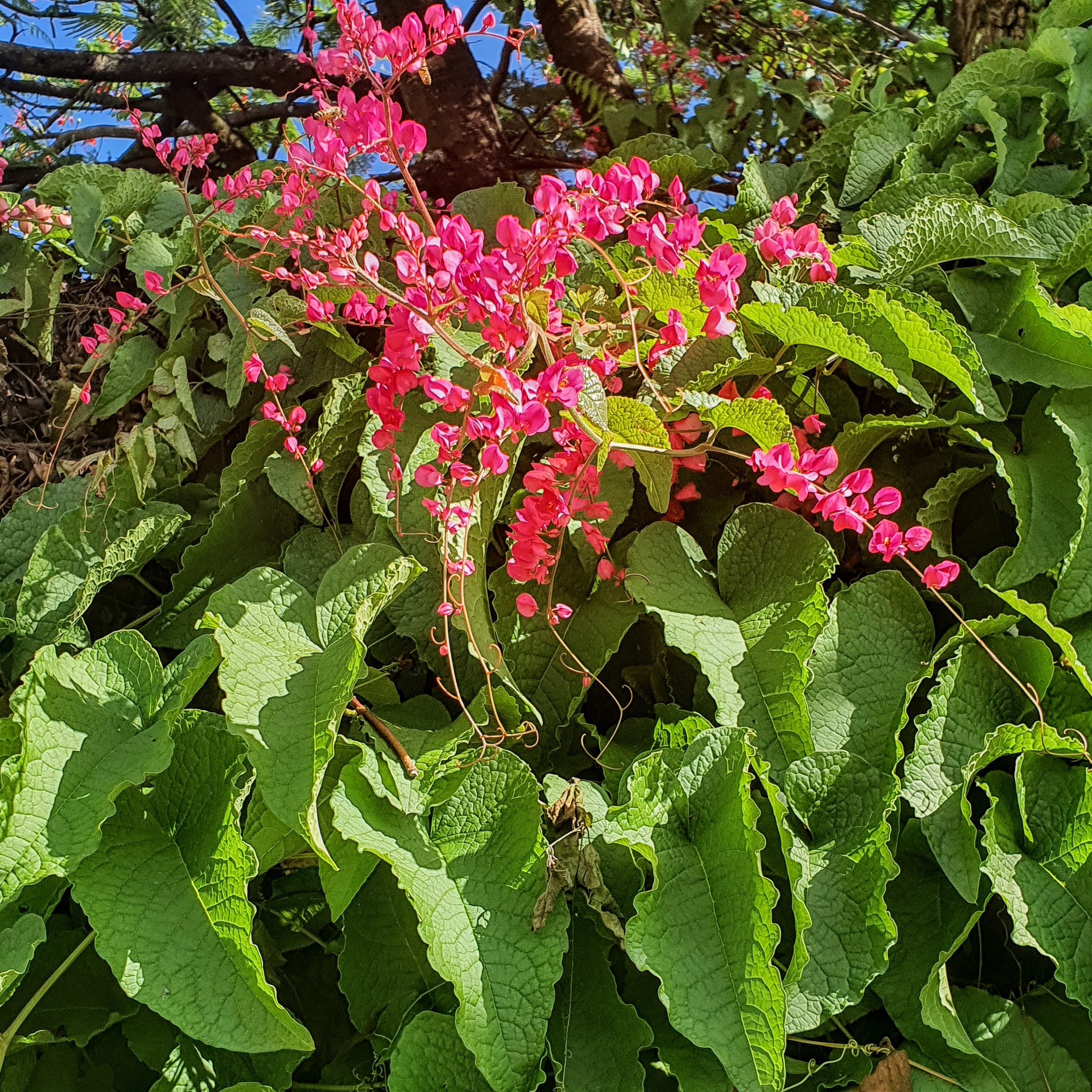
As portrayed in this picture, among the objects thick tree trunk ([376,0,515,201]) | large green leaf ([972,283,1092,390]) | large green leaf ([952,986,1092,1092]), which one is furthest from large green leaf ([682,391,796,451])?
thick tree trunk ([376,0,515,201])

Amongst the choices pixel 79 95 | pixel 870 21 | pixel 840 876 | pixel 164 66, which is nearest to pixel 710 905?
pixel 840 876

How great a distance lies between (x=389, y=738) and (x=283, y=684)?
110 millimetres

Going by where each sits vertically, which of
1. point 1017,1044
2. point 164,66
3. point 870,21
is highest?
point 164,66

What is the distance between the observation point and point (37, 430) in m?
1.20

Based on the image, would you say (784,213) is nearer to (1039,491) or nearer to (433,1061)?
(1039,491)

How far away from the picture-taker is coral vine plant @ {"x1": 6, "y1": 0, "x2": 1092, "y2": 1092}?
2.02 feet

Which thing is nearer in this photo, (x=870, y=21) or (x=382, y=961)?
(x=382, y=961)

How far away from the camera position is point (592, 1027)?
65cm

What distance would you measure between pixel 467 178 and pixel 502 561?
2.43 feet

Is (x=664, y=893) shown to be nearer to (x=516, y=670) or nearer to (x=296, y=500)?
(x=516, y=670)

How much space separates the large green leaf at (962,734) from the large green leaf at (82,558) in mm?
687

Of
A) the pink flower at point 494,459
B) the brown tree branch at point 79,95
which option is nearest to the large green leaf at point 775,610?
the pink flower at point 494,459

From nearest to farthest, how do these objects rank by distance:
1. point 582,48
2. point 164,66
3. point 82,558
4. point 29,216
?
point 82,558, point 29,216, point 582,48, point 164,66

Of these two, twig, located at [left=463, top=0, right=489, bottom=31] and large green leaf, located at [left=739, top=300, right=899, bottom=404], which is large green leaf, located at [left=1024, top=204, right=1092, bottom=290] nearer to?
large green leaf, located at [left=739, top=300, right=899, bottom=404]
